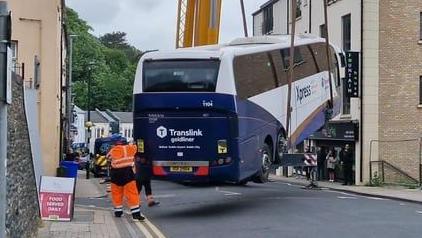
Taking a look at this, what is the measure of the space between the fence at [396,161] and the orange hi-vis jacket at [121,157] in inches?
765

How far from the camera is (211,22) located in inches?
1015

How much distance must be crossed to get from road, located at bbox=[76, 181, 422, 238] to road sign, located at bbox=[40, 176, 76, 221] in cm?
205

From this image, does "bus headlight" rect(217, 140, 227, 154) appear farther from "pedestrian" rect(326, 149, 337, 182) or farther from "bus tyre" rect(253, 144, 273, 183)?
"pedestrian" rect(326, 149, 337, 182)

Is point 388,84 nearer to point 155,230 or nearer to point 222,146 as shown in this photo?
point 222,146

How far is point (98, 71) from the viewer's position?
104 m

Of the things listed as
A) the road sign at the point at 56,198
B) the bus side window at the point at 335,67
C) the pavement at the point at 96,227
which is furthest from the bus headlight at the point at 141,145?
the bus side window at the point at 335,67

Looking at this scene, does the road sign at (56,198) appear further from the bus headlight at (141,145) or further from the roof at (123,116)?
the roof at (123,116)

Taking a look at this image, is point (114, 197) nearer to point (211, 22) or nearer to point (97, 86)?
point (211, 22)

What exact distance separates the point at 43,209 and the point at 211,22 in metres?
12.9

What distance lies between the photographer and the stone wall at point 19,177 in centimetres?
960

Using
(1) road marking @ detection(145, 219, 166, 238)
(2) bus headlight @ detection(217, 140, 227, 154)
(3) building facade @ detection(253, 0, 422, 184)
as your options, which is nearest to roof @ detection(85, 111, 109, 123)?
(3) building facade @ detection(253, 0, 422, 184)

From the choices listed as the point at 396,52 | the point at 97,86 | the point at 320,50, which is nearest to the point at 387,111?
the point at 396,52

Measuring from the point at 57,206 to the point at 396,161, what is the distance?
2280 cm

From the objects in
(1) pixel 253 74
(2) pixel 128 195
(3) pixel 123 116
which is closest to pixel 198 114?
(1) pixel 253 74
